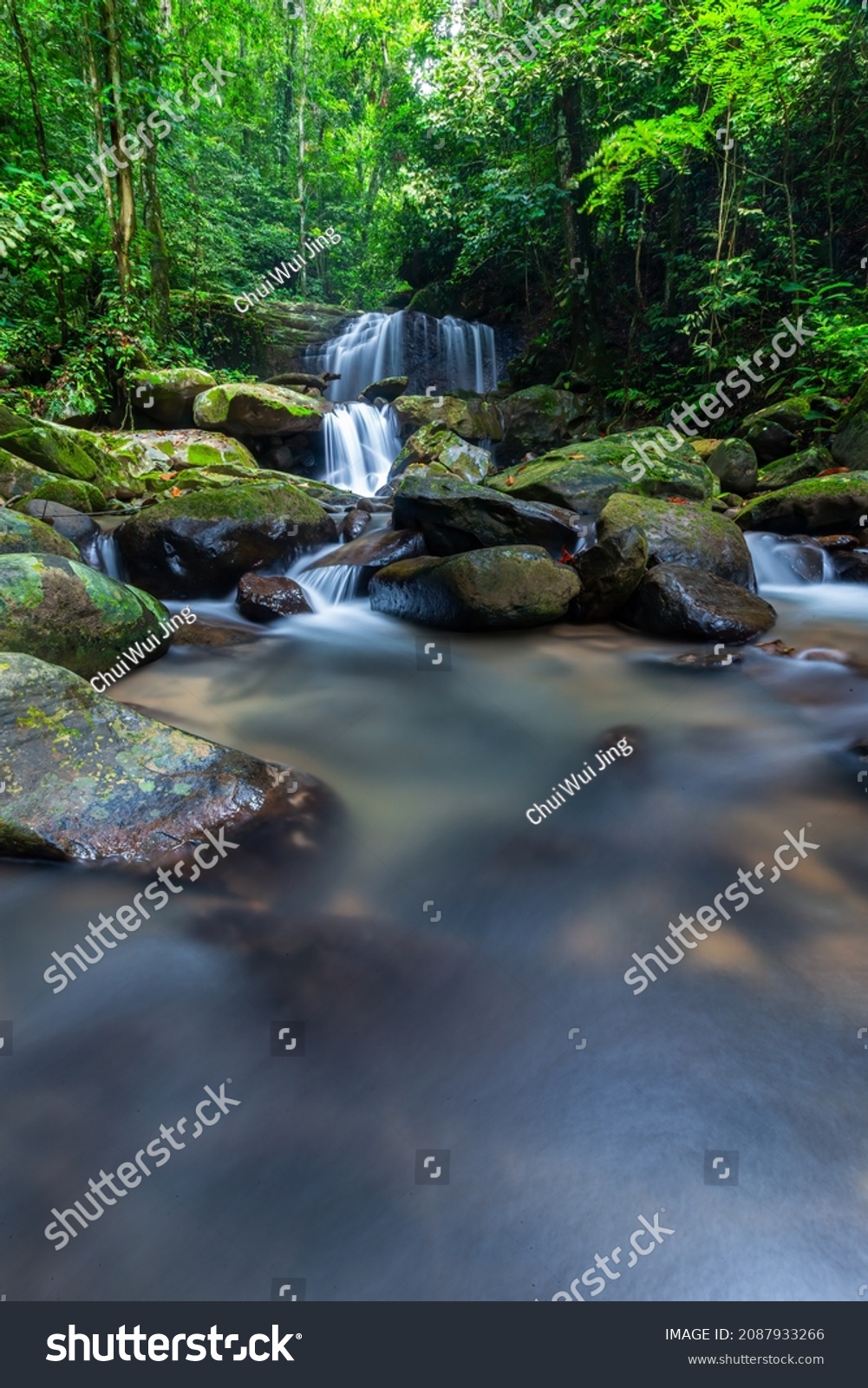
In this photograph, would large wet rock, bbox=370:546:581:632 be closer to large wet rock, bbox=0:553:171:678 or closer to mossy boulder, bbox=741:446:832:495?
large wet rock, bbox=0:553:171:678

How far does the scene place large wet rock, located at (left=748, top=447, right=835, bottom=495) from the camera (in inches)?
335

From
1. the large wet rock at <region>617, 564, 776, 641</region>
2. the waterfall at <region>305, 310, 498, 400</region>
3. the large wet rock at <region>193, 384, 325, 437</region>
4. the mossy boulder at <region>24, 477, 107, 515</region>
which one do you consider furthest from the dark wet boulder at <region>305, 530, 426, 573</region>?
the waterfall at <region>305, 310, 498, 400</region>

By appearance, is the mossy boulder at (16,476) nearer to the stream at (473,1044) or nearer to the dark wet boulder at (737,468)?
the stream at (473,1044)

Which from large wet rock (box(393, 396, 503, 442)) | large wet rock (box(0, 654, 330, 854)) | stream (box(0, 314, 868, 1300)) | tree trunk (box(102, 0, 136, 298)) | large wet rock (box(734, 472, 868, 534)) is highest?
tree trunk (box(102, 0, 136, 298))

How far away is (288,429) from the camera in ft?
37.6

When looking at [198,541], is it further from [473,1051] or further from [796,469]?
[796,469]

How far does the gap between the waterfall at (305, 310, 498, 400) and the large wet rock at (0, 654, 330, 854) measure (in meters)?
14.6

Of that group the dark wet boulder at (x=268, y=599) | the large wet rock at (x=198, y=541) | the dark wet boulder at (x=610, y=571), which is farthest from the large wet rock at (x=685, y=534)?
the large wet rock at (x=198, y=541)

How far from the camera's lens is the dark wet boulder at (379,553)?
21.0 ft

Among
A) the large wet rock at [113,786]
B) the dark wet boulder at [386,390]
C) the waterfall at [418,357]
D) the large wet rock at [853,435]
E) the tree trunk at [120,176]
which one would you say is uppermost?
the tree trunk at [120,176]

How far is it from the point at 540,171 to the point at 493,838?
1521 cm

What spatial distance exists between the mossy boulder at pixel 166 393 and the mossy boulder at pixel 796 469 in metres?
8.79
